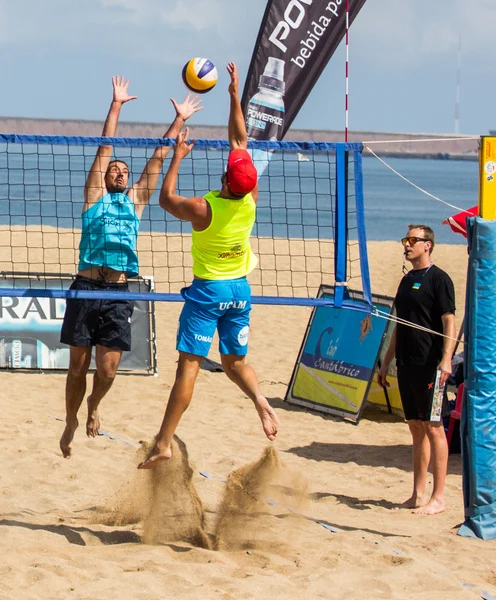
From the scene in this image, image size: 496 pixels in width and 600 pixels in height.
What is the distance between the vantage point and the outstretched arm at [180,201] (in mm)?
5047

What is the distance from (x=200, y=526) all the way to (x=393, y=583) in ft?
4.59

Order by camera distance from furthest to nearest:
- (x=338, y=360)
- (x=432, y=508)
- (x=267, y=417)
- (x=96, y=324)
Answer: (x=338, y=360) < (x=432, y=508) < (x=96, y=324) < (x=267, y=417)

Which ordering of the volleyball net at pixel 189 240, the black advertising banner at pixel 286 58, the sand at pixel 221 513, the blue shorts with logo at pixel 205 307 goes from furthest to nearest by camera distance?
the black advertising banner at pixel 286 58, the volleyball net at pixel 189 240, the blue shorts with logo at pixel 205 307, the sand at pixel 221 513

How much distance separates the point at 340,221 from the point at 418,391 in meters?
1.40

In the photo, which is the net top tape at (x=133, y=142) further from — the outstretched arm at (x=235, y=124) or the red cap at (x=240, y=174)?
the red cap at (x=240, y=174)

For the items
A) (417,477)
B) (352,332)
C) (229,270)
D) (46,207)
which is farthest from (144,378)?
(46,207)

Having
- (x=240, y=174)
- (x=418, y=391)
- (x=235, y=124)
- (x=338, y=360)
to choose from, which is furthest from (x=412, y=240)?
(x=338, y=360)

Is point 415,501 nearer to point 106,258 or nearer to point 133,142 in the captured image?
point 106,258

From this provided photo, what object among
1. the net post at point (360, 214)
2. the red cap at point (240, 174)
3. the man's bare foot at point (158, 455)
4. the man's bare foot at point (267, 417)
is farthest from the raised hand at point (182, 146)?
the man's bare foot at point (158, 455)

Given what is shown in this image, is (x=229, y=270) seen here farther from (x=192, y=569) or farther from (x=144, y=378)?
(x=144, y=378)

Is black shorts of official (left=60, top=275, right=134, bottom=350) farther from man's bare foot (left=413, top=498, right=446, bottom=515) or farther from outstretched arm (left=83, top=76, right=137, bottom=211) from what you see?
man's bare foot (left=413, top=498, right=446, bottom=515)

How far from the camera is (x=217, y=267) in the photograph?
17.5 ft

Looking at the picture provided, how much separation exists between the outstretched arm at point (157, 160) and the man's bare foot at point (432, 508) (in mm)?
2848

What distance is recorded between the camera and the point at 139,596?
15.2 ft
